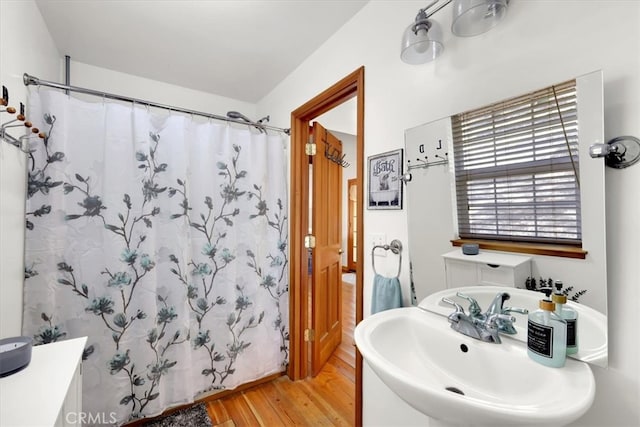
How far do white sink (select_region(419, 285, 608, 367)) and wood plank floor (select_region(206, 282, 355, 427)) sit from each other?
45.9 inches

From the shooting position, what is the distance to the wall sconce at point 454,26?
89cm

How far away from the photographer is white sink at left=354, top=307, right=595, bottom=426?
575 millimetres

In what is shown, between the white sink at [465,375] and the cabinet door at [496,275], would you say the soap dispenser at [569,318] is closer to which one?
the white sink at [465,375]

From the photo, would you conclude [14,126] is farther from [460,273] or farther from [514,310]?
[514,310]

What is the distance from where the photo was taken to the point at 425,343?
104 centimetres

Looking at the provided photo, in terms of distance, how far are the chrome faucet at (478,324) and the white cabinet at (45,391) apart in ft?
4.08

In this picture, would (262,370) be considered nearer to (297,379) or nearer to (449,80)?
(297,379)

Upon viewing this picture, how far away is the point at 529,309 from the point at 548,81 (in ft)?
2.45

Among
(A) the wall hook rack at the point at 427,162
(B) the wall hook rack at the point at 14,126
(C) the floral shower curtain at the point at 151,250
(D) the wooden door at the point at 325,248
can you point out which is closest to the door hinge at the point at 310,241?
(D) the wooden door at the point at 325,248

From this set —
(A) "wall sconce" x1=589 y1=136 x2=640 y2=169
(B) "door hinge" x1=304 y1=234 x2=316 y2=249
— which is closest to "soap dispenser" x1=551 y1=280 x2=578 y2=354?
(A) "wall sconce" x1=589 y1=136 x2=640 y2=169

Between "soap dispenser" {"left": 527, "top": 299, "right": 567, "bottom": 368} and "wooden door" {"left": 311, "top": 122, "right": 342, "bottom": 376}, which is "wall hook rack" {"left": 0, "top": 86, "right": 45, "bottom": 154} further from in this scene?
"soap dispenser" {"left": 527, "top": 299, "right": 567, "bottom": 368}

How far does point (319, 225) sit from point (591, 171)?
168 centimetres

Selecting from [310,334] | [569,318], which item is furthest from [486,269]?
[310,334]

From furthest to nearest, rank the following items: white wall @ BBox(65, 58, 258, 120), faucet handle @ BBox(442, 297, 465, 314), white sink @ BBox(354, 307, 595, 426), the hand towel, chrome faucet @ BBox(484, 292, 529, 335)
→ white wall @ BBox(65, 58, 258, 120), the hand towel, faucet handle @ BBox(442, 297, 465, 314), chrome faucet @ BBox(484, 292, 529, 335), white sink @ BBox(354, 307, 595, 426)
